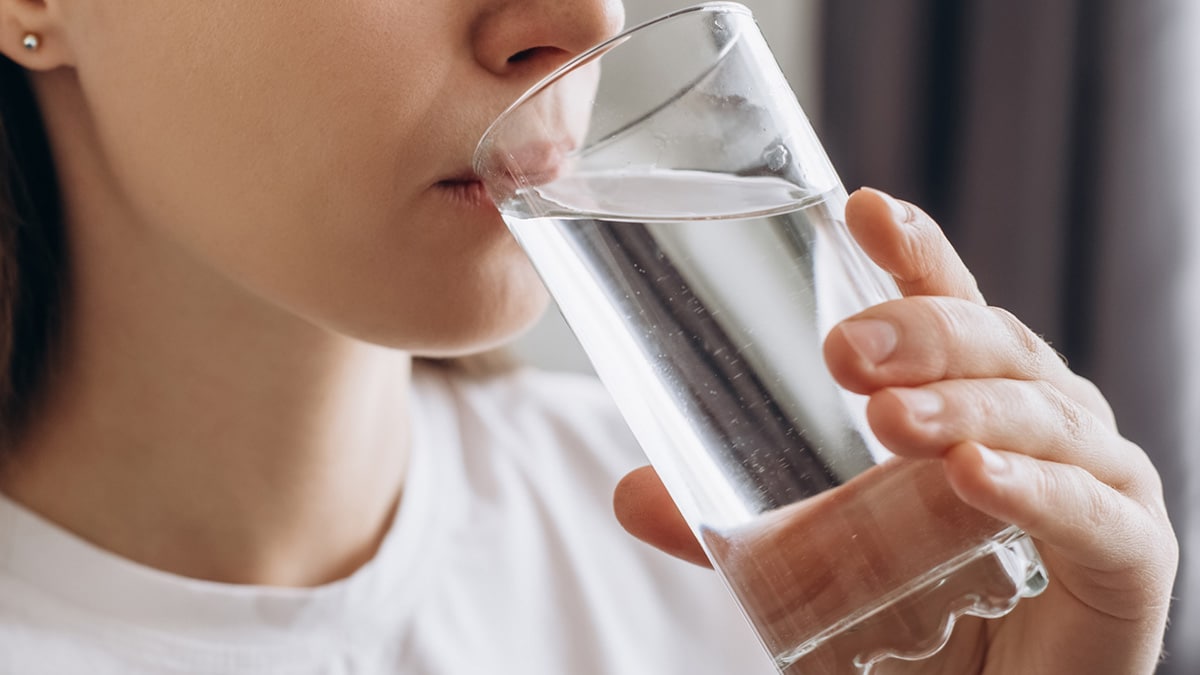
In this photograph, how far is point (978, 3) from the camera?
1620 mm

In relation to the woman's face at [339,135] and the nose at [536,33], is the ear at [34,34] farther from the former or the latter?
the nose at [536,33]

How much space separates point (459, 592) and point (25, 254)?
0.49m

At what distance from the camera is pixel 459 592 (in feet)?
3.51

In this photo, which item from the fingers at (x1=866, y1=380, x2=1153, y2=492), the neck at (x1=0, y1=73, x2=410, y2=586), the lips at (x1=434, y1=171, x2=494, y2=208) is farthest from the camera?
the neck at (x1=0, y1=73, x2=410, y2=586)

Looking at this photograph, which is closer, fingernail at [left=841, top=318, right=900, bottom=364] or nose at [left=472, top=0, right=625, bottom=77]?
fingernail at [left=841, top=318, right=900, bottom=364]

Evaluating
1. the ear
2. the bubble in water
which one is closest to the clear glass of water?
the bubble in water

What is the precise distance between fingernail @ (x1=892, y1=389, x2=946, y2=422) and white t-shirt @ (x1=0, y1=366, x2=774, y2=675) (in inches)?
23.9

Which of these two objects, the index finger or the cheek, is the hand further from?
the cheek

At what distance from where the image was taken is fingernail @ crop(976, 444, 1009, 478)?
1.74 ft

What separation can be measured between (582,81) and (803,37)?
55.5 inches

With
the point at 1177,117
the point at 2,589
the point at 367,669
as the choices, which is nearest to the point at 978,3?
the point at 1177,117

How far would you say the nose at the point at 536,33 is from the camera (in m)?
0.68

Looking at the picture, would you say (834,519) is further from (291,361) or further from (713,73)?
(291,361)

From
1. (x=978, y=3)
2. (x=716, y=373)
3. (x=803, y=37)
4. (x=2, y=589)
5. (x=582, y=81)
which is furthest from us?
(x=803, y=37)
